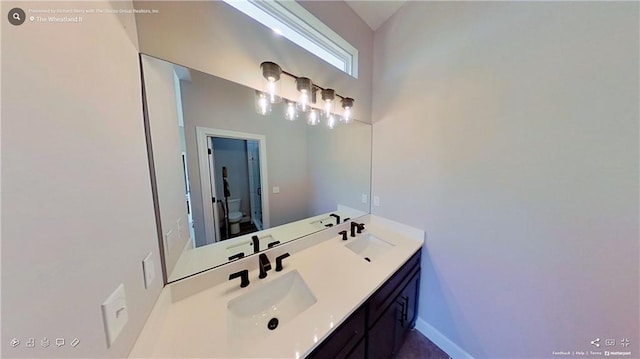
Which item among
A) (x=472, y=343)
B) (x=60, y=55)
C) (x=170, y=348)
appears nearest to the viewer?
(x=60, y=55)

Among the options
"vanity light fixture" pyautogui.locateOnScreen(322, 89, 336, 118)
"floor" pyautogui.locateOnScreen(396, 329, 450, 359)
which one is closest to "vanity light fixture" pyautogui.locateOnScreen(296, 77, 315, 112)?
"vanity light fixture" pyautogui.locateOnScreen(322, 89, 336, 118)

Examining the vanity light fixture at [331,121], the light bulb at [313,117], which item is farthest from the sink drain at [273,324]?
the vanity light fixture at [331,121]

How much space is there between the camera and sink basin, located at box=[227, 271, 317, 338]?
0.96 meters

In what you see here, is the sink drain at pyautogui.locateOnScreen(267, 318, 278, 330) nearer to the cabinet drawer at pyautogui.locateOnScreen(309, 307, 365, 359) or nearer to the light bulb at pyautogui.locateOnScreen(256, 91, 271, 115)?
the cabinet drawer at pyautogui.locateOnScreen(309, 307, 365, 359)

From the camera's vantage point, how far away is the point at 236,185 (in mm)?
1311

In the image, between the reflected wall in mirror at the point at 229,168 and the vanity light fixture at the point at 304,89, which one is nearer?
the reflected wall in mirror at the point at 229,168

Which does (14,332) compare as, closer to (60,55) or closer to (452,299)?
(60,55)

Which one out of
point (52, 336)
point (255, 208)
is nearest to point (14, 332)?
point (52, 336)

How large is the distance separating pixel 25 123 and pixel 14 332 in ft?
Result: 1.26

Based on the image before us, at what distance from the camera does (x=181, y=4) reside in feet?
2.78

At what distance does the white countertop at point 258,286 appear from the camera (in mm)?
705

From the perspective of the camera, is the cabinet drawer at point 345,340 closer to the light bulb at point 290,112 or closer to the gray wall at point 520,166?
the gray wall at point 520,166

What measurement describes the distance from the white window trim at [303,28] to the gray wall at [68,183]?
0.76 m

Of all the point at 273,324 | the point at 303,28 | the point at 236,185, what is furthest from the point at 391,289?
the point at 303,28
